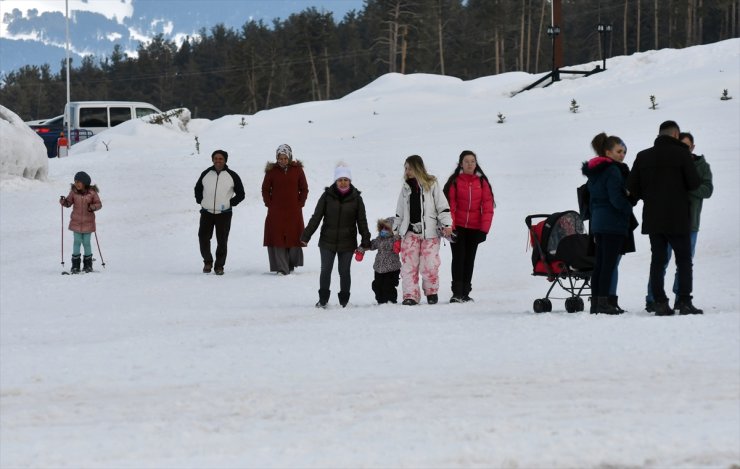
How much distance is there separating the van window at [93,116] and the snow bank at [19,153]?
14548 millimetres

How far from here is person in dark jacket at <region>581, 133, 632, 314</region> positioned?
8977mm

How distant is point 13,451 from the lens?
5.28 meters

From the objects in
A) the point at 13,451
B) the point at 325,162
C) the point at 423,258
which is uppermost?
the point at 325,162

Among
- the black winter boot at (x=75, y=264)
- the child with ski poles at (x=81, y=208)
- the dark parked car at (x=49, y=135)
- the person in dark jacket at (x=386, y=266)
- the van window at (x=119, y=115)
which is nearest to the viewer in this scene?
the person in dark jacket at (x=386, y=266)

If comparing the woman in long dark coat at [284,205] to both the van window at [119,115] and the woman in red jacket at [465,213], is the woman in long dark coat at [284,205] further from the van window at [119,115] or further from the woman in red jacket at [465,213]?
the van window at [119,115]

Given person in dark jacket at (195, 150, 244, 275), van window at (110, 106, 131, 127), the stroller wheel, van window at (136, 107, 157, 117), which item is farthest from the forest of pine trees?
the stroller wheel

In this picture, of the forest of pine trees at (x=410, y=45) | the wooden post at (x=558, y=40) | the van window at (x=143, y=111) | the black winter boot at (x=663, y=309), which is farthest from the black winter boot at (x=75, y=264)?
the forest of pine trees at (x=410, y=45)

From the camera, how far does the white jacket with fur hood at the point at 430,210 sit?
10.7 meters

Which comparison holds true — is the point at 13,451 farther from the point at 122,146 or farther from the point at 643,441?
the point at 122,146

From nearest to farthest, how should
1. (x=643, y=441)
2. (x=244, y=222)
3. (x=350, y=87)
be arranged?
(x=643, y=441) → (x=244, y=222) → (x=350, y=87)

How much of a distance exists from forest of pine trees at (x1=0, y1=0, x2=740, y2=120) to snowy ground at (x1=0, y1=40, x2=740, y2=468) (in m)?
42.9

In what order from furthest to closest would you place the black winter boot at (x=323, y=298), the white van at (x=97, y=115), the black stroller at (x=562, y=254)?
the white van at (x=97, y=115) → the black winter boot at (x=323, y=298) → the black stroller at (x=562, y=254)

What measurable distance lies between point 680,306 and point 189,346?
3974 millimetres

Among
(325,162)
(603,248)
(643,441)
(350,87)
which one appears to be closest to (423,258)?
(603,248)
